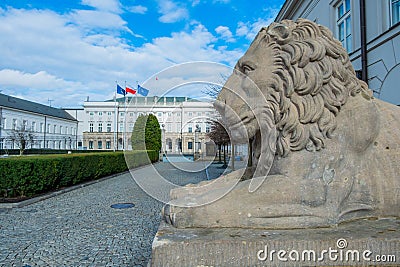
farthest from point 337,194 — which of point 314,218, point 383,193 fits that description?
point 383,193

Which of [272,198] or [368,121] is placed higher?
[368,121]

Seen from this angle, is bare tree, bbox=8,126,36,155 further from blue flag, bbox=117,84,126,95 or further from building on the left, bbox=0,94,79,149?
blue flag, bbox=117,84,126,95

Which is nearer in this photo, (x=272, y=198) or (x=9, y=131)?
(x=272, y=198)

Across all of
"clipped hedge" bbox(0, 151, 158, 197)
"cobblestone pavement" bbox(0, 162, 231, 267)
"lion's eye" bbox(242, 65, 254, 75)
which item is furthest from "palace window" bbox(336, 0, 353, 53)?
"clipped hedge" bbox(0, 151, 158, 197)

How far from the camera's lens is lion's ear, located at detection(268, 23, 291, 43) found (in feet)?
7.31

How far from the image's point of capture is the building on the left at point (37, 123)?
4428 cm

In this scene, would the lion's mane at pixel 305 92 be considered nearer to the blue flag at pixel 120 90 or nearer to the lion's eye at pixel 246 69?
the lion's eye at pixel 246 69

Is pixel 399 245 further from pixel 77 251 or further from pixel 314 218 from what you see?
pixel 77 251

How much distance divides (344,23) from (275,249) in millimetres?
11311

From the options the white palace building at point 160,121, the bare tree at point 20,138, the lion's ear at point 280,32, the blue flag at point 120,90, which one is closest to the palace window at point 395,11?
the white palace building at point 160,121

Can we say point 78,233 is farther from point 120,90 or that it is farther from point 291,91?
point 120,90

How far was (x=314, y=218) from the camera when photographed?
1.95m

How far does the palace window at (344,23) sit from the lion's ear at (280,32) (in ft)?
30.3

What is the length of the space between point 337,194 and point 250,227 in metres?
0.64
